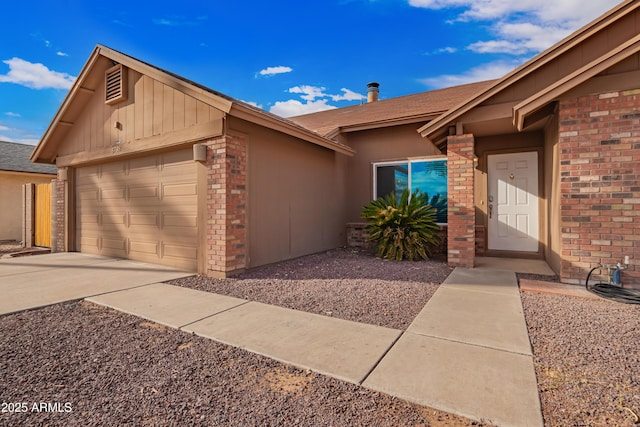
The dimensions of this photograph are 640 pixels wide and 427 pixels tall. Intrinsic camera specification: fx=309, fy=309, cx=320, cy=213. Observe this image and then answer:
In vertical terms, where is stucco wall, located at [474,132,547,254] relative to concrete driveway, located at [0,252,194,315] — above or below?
above

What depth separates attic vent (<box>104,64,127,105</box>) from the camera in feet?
21.3

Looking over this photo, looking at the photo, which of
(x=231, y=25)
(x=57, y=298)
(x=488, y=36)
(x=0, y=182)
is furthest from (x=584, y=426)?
(x=0, y=182)

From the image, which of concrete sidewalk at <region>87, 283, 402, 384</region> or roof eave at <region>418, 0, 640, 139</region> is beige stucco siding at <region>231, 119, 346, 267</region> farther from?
roof eave at <region>418, 0, 640, 139</region>

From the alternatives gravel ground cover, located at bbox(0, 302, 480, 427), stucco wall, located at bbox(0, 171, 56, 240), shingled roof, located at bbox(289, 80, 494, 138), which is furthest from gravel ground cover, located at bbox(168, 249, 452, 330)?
stucco wall, located at bbox(0, 171, 56, 240)

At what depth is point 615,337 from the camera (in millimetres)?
2711

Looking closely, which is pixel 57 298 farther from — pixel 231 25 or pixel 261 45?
pixel 261 45

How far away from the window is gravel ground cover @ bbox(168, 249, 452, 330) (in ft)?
6.24

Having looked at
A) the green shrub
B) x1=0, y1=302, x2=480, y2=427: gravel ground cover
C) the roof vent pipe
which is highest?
the roof vent pipe

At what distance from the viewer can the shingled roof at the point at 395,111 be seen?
7.87m

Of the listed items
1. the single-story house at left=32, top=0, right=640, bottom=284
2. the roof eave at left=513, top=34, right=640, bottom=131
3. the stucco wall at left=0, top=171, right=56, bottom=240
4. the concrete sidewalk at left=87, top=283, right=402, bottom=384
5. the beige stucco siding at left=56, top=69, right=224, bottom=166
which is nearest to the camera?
the concrete sidewalk at left=87, top=283, right=402, bottom=384

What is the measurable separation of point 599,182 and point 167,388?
5589mm

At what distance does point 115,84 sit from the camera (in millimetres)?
6680

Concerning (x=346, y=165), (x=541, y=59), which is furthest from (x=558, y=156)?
(x=346, y=165)

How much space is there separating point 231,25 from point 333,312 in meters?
9.54
